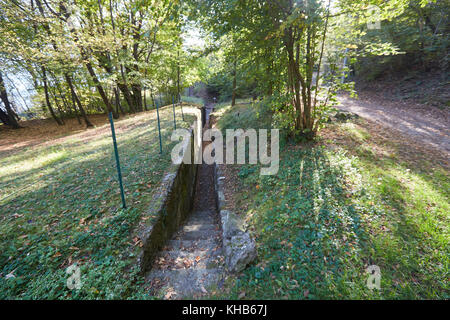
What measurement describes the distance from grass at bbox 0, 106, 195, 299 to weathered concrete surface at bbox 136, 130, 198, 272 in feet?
0.64

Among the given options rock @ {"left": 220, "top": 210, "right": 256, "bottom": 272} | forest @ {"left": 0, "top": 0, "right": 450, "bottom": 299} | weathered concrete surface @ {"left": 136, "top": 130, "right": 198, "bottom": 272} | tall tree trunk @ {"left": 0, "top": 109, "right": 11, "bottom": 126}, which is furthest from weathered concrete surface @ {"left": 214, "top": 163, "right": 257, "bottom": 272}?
tall tree trunk @ {"left": 0, "top": 109, "right": 11, "bottom": 126}

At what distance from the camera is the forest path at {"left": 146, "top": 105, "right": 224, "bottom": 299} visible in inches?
107

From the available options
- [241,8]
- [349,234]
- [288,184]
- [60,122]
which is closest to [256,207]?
[288,184]

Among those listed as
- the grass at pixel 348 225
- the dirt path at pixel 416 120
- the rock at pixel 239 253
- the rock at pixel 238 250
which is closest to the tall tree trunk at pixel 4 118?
the grass at pixel 348 225

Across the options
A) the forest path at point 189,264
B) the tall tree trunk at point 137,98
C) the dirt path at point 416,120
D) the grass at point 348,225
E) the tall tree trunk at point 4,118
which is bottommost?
the forest path at point 189,264

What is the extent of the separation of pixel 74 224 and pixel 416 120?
11.9 meters

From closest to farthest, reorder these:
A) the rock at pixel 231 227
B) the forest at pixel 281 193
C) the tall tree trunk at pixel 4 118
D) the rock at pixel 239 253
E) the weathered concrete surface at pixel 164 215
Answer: the forest at pixel 281 193, the rock at pixel 239 253, the weathered concrete surface at pixel 164 215, the rock at pixel 231 227, the tall tree trunk at pixel 4 118

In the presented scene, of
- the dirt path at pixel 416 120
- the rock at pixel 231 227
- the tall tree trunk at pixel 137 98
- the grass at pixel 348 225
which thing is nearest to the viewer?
the grass at pixel 348 225

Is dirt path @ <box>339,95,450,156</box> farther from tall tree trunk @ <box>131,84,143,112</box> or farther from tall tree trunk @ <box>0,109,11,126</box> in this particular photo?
tall tree trunk @ <box>0,109,11,126</box>

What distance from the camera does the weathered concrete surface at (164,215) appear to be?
3.19 meters

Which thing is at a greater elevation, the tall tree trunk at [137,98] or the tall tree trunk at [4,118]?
the tall tree trunk at [137,98]

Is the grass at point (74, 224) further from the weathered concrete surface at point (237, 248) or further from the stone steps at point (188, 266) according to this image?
the weathered concrete surface at point (237, 248)

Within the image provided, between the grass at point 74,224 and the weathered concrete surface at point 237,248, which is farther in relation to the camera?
the weathered concrete surface at point 237,248

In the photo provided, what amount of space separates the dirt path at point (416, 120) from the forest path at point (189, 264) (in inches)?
268
